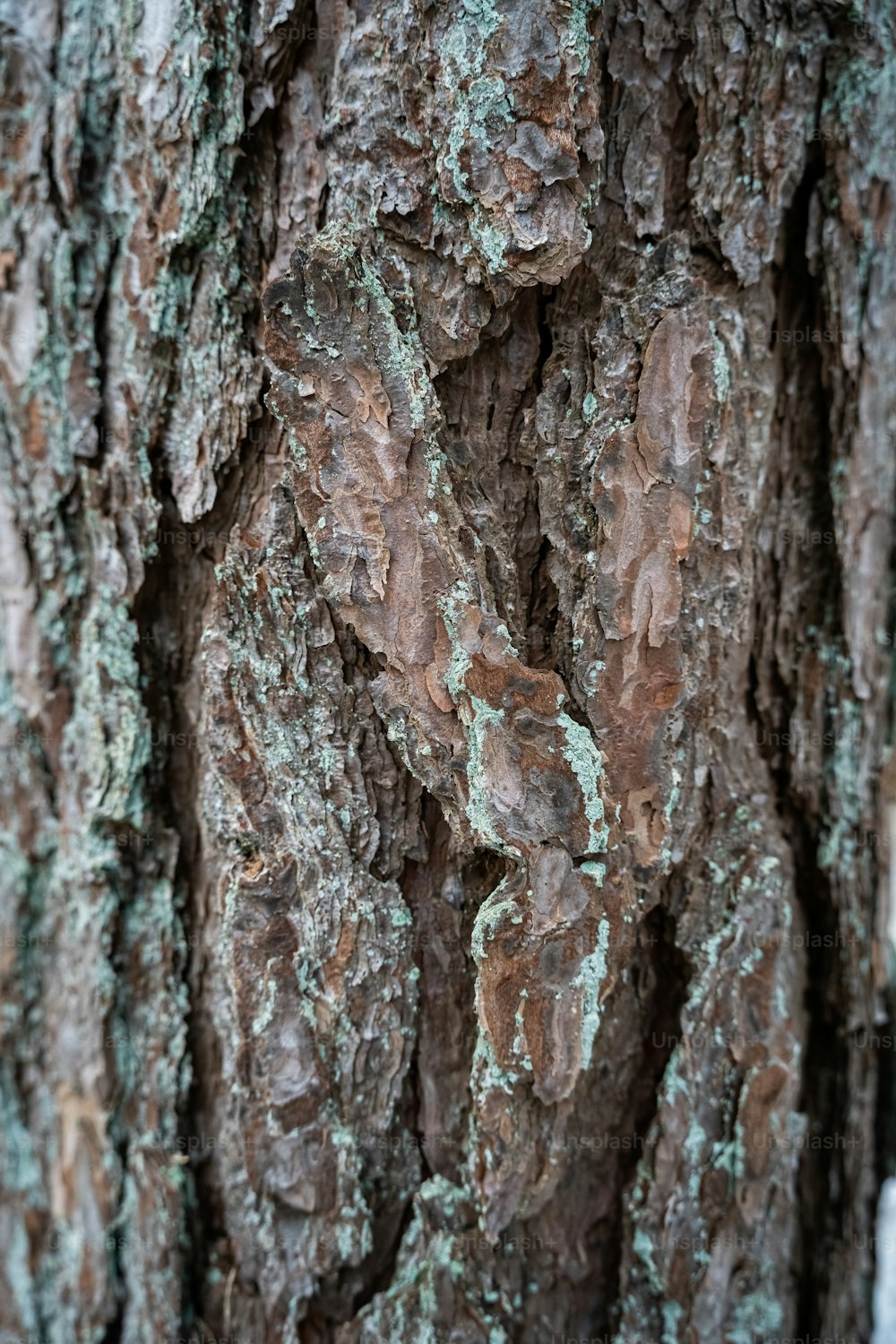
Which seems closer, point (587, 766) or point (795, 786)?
point (587, 766)

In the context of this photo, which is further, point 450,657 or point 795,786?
point 795,786

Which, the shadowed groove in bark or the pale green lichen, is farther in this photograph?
the shadowed groove in bark

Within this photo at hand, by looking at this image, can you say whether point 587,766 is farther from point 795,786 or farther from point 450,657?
point 795,786

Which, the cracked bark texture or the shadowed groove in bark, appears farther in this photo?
the shadowed groove in bark

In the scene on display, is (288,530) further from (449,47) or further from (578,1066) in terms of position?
(578,1066)

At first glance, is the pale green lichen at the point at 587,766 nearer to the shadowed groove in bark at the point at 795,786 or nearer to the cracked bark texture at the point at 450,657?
the cracked bark texture at the point at 450,657

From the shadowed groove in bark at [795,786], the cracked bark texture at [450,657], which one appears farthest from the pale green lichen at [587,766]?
the shadowed groove in bark at [795,786]

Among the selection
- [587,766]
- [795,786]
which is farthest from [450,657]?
[795,786]

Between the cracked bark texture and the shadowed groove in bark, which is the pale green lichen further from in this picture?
the shadowed groove in bark

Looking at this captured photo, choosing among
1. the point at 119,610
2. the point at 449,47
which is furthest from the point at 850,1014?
the point at 449,47

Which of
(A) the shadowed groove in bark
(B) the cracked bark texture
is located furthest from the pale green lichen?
(A) the shadowed groove in bark
